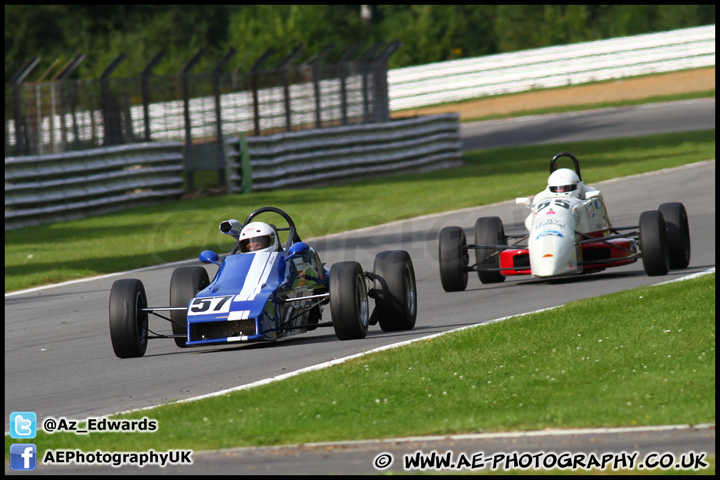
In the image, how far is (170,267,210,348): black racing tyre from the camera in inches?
407

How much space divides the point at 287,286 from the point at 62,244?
9.55m

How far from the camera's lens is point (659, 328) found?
922 cm

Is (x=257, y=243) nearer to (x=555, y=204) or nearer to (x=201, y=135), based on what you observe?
(x=555, y=204)

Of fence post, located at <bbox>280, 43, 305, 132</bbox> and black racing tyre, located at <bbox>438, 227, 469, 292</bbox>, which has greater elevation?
fence post, located at <bbox>280, 43, 305, 132</bbox>

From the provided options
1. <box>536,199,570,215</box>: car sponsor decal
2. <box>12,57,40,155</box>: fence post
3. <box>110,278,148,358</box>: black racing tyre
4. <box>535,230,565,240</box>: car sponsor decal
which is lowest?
<box>110,278,148,358</box>: black racing tyre

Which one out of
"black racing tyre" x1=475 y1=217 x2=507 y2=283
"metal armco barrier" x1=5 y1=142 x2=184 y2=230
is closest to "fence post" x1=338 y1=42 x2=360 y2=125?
"metal armco barrier" x1=5 y1=142 x2=184 y2=230

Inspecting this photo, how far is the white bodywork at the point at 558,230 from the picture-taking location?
1242 cm

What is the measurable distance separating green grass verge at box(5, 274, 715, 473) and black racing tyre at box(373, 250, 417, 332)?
843 millimetres

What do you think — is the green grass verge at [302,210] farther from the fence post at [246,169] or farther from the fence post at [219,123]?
the fence post at [219,123]

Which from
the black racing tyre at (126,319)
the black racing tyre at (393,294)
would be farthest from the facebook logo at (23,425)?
the black racing tyre at (393,294)

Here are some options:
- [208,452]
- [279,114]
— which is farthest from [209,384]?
[279,114]

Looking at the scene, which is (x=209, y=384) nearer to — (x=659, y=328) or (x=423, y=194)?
(x=659, y=328)

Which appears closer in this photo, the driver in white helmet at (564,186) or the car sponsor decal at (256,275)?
the car sponsor decal at (256,275)

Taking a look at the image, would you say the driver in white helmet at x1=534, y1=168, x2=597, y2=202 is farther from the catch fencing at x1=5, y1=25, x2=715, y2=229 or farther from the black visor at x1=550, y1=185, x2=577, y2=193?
the catch fencing at x1=5, y1=25, x2=715, y2=229
